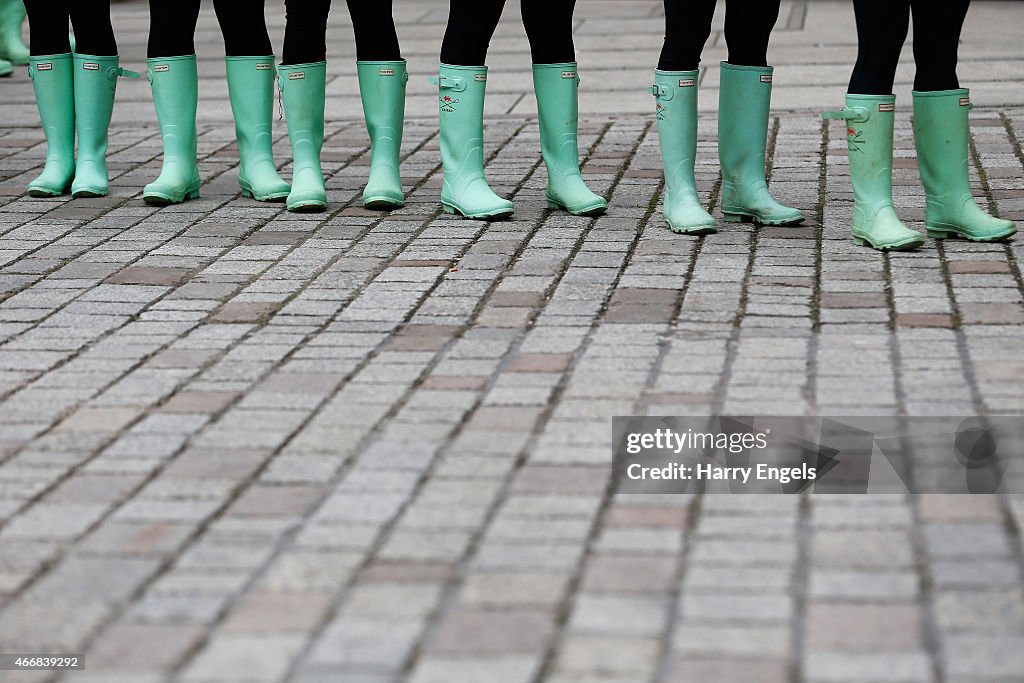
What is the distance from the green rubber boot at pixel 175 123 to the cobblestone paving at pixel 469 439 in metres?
0.09

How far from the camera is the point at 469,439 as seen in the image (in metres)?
2.98

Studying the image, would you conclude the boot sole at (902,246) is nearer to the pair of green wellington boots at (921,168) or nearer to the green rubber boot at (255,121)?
the pair of green wellington boots at (921,168)

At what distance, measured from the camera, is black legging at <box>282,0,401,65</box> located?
5.01 meters

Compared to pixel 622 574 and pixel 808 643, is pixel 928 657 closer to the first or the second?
pixel 808 643

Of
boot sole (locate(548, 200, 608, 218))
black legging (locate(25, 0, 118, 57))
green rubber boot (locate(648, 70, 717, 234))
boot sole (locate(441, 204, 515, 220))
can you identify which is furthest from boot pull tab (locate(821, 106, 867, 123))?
black legging (locate(25, 0, 118, 57))

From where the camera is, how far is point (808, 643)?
84.5 inches

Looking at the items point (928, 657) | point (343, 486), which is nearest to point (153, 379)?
point (343, 486)

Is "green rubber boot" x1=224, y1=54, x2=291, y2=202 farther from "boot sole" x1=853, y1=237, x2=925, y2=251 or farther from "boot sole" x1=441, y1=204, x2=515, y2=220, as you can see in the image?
"boot sole" x1=853, y1=237, x2=925, y2=251

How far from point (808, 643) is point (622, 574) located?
0.35 metres

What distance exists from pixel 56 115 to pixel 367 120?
120 cm

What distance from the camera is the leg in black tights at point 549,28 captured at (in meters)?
4.88

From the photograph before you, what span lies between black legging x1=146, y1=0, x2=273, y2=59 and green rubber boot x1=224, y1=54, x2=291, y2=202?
0.16ft

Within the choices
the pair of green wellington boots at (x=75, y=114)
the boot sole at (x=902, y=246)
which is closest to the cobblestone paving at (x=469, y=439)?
the boot sole at (x=902, y=246)

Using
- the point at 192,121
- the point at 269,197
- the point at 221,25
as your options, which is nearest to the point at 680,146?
the point at 269,197
